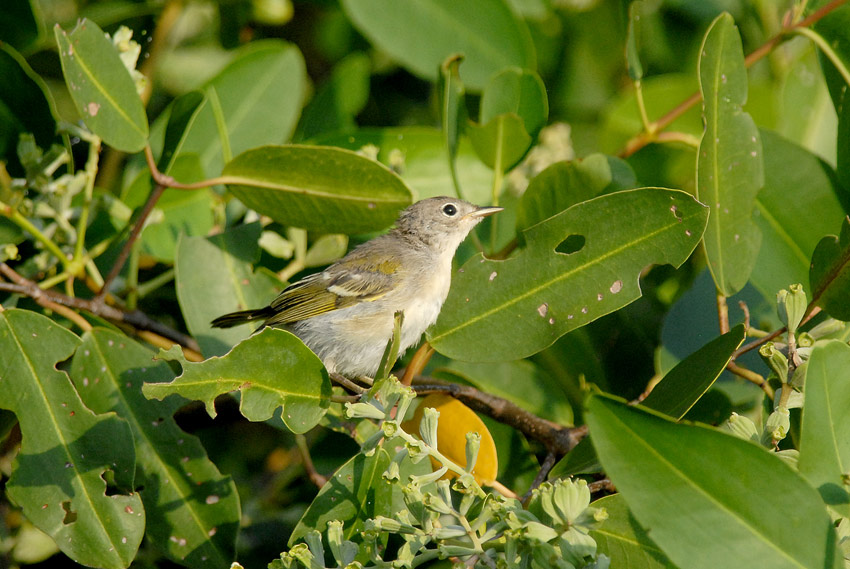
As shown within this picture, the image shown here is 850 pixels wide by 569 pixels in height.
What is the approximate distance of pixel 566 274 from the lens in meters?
2.29

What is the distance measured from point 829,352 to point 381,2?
255 centimetres

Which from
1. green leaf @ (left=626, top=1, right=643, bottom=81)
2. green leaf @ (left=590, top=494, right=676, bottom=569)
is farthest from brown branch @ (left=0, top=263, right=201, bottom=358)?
green leaf @ (left=626, top=1, right=643, bottom=81)

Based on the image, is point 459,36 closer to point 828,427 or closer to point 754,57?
point 754,57

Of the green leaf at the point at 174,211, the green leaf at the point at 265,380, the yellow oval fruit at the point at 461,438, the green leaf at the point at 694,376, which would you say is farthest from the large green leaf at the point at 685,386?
the green leaf at the point at 174,211

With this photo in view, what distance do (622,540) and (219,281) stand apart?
168 cm

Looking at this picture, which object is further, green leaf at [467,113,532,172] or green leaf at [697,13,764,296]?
green leaf at [467,113,532,172]

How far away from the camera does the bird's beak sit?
10.3 ft

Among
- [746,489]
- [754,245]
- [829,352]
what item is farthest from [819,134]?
[746,489]

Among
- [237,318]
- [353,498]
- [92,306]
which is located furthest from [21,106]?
[353,498]

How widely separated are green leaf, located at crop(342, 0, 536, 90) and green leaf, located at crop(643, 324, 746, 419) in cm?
192

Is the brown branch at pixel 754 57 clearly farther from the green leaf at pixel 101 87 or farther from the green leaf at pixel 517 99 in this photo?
the green leaf at pixel 101 87

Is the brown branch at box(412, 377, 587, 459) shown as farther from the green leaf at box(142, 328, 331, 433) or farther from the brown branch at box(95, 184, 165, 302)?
the brown branch at box(95, 184, 165, 302)

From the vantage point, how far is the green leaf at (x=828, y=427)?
5.21ft

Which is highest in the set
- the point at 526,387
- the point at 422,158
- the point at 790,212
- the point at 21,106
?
the point at 21,106
